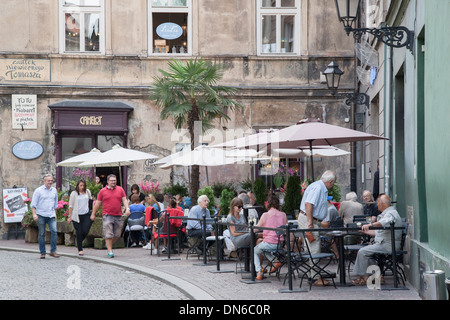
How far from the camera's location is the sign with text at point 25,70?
22.5 m

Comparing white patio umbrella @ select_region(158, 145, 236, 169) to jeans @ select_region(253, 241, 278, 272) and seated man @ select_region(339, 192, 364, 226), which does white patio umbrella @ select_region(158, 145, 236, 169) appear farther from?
jeans @ select_region(253, 241, 278, 272)

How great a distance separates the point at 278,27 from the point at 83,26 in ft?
19.0

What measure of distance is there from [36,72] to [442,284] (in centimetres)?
1841

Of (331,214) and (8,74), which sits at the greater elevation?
(8,74)

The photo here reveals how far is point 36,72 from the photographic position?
22.6m

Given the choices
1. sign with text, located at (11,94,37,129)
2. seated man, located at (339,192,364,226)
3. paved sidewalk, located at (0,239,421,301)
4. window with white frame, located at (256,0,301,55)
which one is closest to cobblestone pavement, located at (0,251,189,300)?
paved sidewalk, located at (0,239,421,301)

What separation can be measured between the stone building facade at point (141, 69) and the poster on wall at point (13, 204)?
32cm

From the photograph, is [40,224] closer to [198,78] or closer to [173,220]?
[173,220]

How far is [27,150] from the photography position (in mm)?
22500

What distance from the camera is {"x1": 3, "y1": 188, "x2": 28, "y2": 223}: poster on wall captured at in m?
22.2

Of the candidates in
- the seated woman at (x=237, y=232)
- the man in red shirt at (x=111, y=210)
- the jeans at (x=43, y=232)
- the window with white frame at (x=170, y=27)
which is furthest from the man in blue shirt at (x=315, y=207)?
the window with white frame at (x=170, y=27)

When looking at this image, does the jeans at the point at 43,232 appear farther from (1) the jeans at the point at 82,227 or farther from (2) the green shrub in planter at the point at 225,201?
(2) the green shrub in planter at the point at 225,201

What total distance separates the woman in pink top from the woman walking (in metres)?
5.62
